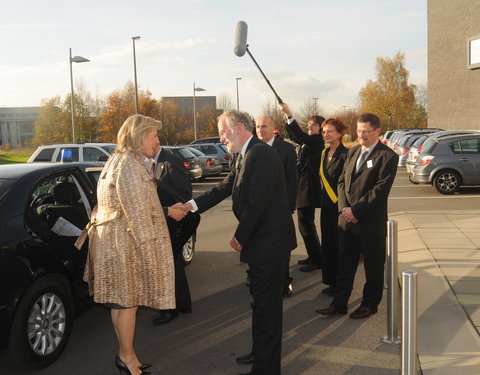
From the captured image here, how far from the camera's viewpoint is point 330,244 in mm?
5719

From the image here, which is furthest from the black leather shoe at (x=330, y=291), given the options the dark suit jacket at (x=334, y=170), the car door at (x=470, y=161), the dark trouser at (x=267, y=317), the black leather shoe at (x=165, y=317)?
the car door at (x=470, y=161)

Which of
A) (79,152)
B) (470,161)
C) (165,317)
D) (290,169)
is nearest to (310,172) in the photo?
(290,169)

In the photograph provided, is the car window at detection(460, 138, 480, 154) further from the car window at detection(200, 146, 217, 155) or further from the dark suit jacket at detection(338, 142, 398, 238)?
the car window at detection(200, 146, 217, 155)

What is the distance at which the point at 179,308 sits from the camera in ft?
17.1

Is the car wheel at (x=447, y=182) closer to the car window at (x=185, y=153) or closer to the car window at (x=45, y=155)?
the car window at (x=185, y=153)

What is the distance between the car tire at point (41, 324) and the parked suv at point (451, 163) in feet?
39.8

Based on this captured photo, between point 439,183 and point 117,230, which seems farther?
point 439,183

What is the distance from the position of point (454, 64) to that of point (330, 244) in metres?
36.5

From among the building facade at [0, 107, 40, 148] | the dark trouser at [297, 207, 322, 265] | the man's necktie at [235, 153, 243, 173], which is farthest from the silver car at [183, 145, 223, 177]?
the building facade at [0, 107, 40, 148]

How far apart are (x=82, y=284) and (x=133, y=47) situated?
89.0 ft

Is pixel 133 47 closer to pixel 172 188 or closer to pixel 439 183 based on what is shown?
pixel 439 183

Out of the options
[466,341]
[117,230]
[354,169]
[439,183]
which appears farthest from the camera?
[439,183]

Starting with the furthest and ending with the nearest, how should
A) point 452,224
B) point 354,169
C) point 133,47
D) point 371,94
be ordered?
1. point 371,94
2. point 133,47
3. point 452,224
4. point 354,169

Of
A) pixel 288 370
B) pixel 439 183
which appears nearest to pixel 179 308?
pixel 288 370
